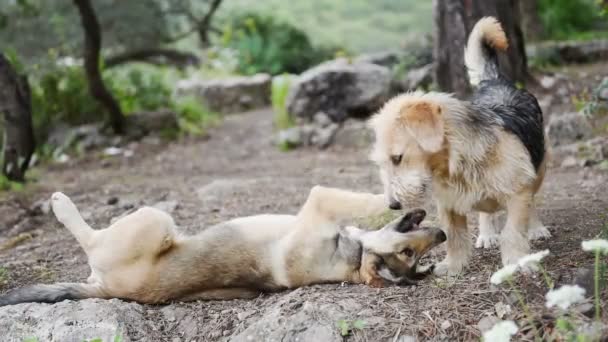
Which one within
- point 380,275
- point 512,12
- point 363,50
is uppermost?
point 512,12

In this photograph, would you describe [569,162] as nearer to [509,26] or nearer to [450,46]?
[450,46]

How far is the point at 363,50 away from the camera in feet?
71.5

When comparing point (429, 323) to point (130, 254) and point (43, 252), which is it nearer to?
point (130, 254)

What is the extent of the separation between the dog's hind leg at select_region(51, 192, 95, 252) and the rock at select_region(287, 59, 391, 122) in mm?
7799

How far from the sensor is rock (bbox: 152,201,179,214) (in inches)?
331

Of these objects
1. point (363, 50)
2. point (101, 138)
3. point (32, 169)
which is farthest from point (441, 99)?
point (363, 50)

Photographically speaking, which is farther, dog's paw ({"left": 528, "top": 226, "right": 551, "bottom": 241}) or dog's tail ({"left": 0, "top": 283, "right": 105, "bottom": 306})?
dog's paw ({"left": 528, "top": 226, "right": 551, "bottom": 241})

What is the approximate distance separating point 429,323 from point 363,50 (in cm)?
1780

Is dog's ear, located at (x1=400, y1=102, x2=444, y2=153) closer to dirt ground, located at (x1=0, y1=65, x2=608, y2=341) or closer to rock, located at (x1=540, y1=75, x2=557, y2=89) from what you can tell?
dirt ground, located at (x1=0, y1=65, x2=608, y2=341)

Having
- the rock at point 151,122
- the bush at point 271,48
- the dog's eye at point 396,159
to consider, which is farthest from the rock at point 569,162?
the bush at point 271,48

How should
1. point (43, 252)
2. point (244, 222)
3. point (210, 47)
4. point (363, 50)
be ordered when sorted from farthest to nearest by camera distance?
1. point (210, 47)
2. point (363, 50)
3. point (43, 252)
4. point (244, 222)

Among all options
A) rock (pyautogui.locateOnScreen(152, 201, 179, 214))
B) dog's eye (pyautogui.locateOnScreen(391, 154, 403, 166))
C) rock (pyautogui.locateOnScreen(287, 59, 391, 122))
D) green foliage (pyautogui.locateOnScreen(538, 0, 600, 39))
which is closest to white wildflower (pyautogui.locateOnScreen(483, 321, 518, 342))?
dog's eye (pyautogui.locateOnScreen(391, 154, 403, 166))

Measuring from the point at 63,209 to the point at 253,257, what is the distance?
1915 mm

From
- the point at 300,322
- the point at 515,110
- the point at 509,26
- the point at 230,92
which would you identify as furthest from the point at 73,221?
the point at 230,92
